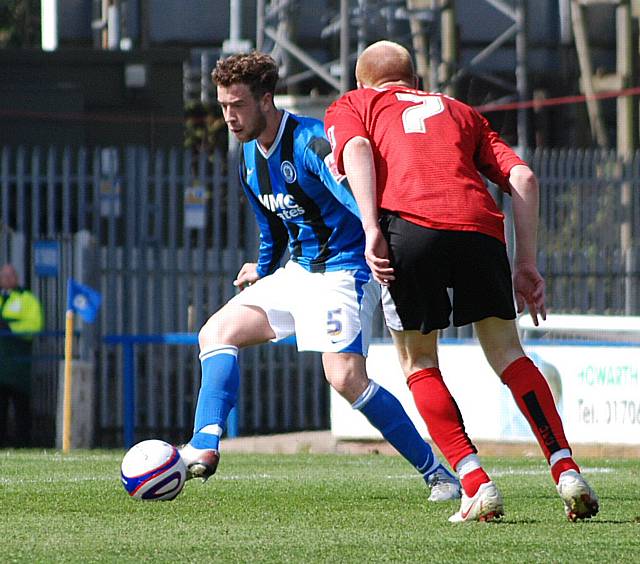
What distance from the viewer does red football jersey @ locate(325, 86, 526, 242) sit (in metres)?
6.01

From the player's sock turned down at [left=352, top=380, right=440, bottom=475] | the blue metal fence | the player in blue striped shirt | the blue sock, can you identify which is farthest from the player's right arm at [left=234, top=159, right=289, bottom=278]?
the blue metal fence

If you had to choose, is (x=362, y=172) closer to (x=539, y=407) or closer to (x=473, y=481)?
(x=539, y=407)

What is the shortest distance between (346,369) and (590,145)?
60.8 ft

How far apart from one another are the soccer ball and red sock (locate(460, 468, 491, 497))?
1109 mm

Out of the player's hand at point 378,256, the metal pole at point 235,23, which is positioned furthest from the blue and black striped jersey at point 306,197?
the metal pole at point 235,23

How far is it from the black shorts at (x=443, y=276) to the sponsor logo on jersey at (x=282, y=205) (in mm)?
1028

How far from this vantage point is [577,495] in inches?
228

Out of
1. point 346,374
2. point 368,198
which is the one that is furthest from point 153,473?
point 368,198

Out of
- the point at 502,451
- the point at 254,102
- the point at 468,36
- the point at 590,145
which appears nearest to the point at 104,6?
the point at 468,36

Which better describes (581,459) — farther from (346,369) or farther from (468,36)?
(468,36)

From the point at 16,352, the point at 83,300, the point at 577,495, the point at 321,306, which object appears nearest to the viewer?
the point at 577,495

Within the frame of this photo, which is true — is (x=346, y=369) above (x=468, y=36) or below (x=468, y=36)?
below

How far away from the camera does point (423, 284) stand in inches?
236

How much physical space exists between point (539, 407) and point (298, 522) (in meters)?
0.94
